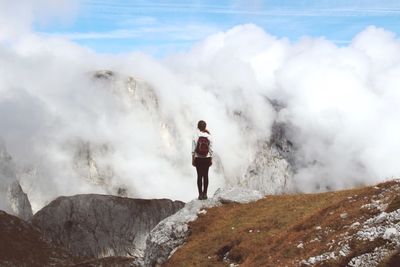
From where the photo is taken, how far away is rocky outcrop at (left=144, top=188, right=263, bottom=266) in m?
36.9

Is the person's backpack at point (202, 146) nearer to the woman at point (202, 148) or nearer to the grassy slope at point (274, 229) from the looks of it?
the woman at point (202, 148)

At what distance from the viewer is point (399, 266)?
15.6 meters

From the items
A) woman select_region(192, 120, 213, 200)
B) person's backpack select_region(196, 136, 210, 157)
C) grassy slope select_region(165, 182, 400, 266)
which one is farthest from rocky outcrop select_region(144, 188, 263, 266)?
person's backpack select_region(196, 136, 210, 157)

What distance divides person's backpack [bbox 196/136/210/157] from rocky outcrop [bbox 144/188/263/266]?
225 inches

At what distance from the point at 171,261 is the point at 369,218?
47.5 ft

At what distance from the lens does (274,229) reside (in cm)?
3131

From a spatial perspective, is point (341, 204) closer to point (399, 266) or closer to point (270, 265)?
point (270, 265)

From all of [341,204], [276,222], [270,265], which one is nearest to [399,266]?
[270,265]

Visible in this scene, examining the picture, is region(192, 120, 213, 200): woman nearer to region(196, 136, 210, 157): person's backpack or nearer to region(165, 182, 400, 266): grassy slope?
region(196, 136, 210, 157): person's backpack

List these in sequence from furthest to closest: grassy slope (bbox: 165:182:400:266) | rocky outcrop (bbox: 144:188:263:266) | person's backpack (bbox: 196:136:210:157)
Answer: rocky outcrop (bbox: 144:188:263:266)
person's backpack (bbox: 196:136:210:157)
grassy slope (bbox: 165:182:400:266)

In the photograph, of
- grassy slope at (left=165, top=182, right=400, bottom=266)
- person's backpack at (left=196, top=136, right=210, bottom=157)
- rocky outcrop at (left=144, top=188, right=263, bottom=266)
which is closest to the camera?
grassy slope at (left=165, top=182, right=400, bottom=266)

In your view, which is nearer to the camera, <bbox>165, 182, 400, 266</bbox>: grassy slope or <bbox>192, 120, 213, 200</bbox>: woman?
<bbox>165, 182, 400, 266</bbox>: grassy slope

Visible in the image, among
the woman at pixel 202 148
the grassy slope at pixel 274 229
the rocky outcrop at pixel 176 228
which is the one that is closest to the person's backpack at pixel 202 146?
the woman at pixel 202 148

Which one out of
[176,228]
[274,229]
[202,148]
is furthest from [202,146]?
[274,229]
